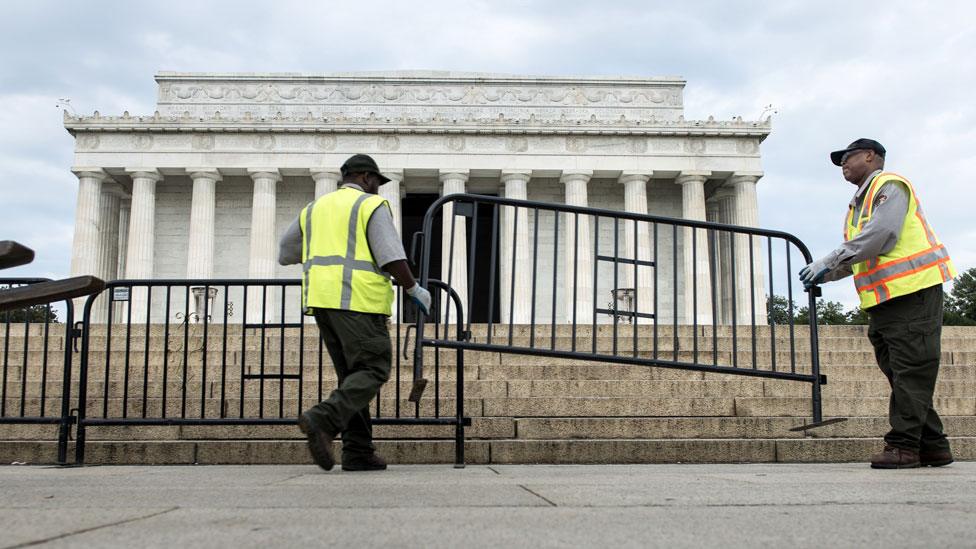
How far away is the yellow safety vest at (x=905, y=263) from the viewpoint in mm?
6227

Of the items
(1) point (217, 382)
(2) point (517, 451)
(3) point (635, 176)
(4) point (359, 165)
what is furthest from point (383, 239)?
(3) point (635, 176)

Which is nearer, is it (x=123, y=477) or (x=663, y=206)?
(x=123, y=477)

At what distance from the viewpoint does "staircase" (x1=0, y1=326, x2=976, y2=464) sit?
6891 millimetres

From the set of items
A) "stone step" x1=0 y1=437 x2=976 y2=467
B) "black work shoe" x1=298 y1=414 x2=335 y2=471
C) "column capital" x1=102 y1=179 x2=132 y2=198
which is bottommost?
"stone step" x1=0 y1=437 x2=976 y2=467

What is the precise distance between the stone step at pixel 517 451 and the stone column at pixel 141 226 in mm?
30383

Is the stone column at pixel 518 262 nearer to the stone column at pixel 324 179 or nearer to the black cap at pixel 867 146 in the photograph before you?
the stone column at pixel 324 179

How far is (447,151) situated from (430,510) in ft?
110

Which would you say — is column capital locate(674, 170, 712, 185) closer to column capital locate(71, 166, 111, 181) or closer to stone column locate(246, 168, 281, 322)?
stone column locate(246, 168, 281, 322)

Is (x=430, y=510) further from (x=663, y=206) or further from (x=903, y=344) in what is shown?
(x=663, y=206)

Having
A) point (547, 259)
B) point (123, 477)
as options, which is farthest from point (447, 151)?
point (123, 477)

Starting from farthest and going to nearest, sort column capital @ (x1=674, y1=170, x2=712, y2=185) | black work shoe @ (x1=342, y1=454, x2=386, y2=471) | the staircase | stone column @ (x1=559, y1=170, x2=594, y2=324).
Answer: column capital @ (x1=674, y1=170, x2=712, y2=185) → stone column @ (x1=559, y1=170, x2=594, y2=324) → the staircase → black work shoe @ (x1=342, y1=454, x2=386, y2=471)

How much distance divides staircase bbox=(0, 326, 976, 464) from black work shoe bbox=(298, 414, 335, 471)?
1572 millimetres

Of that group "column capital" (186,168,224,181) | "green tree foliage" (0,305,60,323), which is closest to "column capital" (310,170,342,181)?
"column capital" (186,168,224,181)

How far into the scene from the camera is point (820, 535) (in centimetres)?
299
